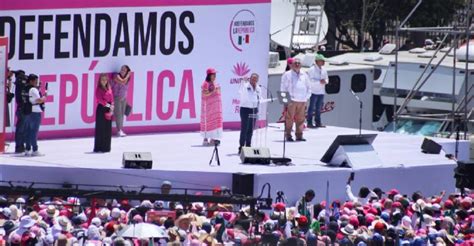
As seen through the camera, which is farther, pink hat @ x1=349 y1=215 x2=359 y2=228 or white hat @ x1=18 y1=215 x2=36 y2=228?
pink hat @ x1=349 y1=215 x2=359 y2=228

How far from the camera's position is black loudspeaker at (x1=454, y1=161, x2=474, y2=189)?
1252 inches

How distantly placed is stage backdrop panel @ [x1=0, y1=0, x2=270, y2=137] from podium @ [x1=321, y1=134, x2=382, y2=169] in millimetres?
3652

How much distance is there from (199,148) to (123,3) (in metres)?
2.78

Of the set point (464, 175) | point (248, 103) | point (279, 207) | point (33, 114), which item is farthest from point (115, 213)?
point (464, 175)

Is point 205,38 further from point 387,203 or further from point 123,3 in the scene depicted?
point 387,203

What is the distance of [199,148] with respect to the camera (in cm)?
3023

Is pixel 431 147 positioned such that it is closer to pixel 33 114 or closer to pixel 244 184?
pixel 244 184

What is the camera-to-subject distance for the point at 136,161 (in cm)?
2762

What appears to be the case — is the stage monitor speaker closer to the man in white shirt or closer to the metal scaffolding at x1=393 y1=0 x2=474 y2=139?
the man in white shirt

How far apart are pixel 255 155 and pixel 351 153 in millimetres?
1550

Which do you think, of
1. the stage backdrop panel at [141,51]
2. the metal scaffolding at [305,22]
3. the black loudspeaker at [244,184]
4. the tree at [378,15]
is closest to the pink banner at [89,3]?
the stage backdrop panel at [141,51]

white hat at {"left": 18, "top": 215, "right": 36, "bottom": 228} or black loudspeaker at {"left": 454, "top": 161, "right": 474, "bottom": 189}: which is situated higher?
black loudspeaker at {"left": 454, "top": 161, "right": 474, "bottom": 189}

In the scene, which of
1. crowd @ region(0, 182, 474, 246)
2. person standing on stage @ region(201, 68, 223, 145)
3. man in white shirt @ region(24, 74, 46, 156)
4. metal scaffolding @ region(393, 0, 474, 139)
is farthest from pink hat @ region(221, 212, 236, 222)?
metal scaffolding @ region(393, 0, 474, 139)

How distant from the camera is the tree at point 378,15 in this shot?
53375 mm
